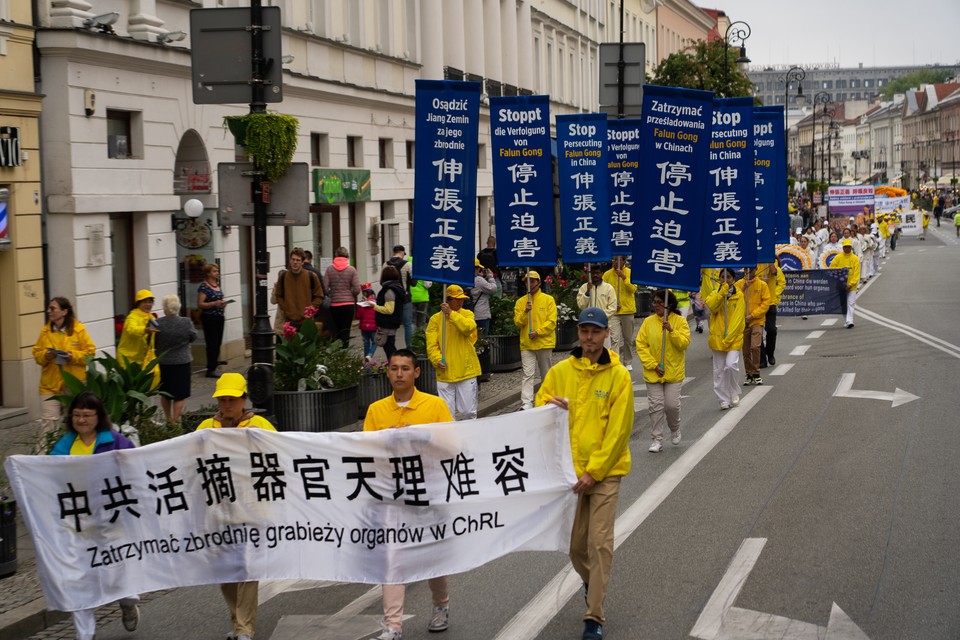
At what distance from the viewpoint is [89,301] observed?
62.6 ft

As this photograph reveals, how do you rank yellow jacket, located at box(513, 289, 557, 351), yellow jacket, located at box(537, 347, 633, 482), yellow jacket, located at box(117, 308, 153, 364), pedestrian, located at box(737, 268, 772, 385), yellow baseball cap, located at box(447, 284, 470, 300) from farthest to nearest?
pedestrian, located at box(737, 268, 772, 385), yellow jacket, located at box(513, 289, 557, 351), yellow jacket, located at box(117, 308, 153, 364), yellow baseball cap, located at box(447, 284, 470, 300), yellow jacket, located at box(537, 347, 633, 482)

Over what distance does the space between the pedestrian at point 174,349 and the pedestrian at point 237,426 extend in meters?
7.46

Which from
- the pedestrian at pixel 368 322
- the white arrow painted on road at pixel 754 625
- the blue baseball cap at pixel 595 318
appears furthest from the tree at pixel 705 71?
the white arrow painted on road at pixel 754 625

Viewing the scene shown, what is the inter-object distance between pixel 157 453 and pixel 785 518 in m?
5.25

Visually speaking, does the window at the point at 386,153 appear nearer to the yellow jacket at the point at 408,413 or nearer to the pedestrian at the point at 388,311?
the pedestrian at the point at 388,311

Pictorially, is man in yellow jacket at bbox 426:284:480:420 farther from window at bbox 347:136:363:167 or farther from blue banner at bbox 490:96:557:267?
window at bbox 347:136:363:167

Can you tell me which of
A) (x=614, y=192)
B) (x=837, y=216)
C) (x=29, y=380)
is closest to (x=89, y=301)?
(x=29, y=380)

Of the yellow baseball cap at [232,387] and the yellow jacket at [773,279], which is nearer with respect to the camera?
the yellow baseball cap at [232,387]

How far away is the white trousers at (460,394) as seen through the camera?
1498cm

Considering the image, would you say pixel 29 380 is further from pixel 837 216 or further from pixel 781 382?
pixel 837 216

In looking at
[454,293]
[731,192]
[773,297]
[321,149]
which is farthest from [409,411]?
[321,149]

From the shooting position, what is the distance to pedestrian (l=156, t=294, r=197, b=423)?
1576 centimetres

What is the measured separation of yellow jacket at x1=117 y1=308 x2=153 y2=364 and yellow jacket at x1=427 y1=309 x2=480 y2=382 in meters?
3.18

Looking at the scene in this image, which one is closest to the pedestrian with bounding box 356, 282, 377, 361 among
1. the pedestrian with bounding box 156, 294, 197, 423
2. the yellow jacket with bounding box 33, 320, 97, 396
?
the pedestrian with bounding box 156, 294, 197, 423
